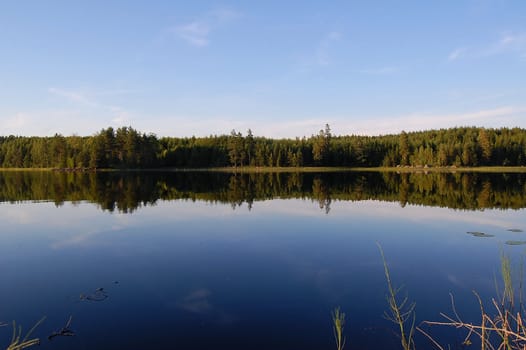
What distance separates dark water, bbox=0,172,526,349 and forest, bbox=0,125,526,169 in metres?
88.4

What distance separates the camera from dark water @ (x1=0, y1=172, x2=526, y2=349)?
841 cm

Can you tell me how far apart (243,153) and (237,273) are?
107547mm

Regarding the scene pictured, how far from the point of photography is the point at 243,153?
119375mm

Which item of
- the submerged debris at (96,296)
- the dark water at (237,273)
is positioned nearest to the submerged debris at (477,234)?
the dark water at (237,273)

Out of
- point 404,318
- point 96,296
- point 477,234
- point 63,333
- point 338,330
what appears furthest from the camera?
point 477,234

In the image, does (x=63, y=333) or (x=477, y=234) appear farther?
(x=477, y=234)

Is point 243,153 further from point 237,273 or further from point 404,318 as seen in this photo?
point 404,318

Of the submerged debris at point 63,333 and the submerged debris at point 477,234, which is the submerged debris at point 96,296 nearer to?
the submerged debris at point 63,333

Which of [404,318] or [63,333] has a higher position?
[63,333]

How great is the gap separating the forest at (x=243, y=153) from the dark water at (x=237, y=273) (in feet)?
290

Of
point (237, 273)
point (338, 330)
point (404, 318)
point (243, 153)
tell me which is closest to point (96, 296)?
A: point (237, 273)

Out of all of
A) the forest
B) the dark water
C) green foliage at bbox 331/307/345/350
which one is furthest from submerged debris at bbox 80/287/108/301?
the forest

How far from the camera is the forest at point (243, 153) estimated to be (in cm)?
10969

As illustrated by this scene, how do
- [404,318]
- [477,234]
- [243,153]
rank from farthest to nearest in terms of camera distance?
[243,153], [477,234], [404,318]
